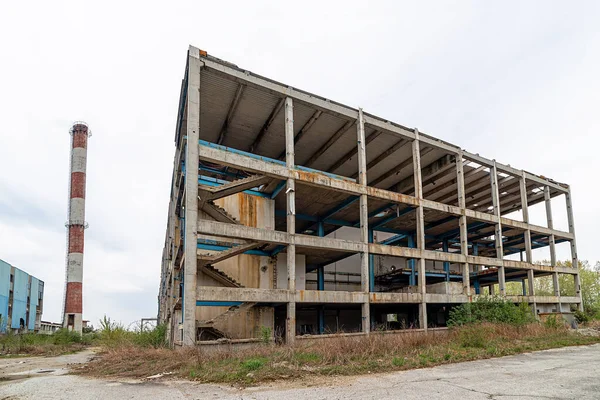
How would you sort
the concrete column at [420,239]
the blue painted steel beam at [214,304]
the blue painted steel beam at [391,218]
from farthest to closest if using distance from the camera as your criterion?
the blue painted steel beam at [391,218], the concrete column at [420,239], the blue painted steel beam at [214,304]

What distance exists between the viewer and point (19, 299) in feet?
164

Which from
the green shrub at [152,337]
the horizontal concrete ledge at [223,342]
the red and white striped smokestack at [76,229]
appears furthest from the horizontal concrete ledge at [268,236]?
the red and white striped smokestack at [76,229]

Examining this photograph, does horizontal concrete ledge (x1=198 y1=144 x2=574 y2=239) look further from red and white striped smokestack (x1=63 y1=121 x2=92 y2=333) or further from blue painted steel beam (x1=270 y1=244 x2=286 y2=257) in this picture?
red and white striped smokestack (x1=63 y1=121 x2=92 y2=333)

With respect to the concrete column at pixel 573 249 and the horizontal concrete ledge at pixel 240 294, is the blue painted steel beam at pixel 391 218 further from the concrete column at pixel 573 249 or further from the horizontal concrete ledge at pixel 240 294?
the concrete column at pixel 573 249

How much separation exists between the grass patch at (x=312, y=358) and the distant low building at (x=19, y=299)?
114ft

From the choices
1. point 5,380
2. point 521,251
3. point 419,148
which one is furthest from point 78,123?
point 521,251

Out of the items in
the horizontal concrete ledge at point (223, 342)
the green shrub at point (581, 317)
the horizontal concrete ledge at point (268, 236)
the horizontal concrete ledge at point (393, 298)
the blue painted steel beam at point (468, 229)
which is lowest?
the green shrub at point (581, 317)

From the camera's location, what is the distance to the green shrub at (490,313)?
22.8 m

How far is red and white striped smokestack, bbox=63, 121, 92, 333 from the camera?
43.0m

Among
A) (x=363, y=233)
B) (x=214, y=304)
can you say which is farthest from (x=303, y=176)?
(x=214, y=304)

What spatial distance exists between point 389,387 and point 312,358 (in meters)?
3.33

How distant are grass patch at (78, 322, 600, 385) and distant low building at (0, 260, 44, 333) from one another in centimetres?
3479


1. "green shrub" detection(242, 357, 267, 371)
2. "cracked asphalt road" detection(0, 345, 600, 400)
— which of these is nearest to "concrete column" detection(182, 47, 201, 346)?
"cracked asphalt road" detection(0, 345, 600, 400)

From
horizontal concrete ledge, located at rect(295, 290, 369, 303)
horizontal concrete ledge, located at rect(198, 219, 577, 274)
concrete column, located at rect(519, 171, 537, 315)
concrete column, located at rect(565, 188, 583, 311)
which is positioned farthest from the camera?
concrete column, located at rect(565, 188, 583, 311)
